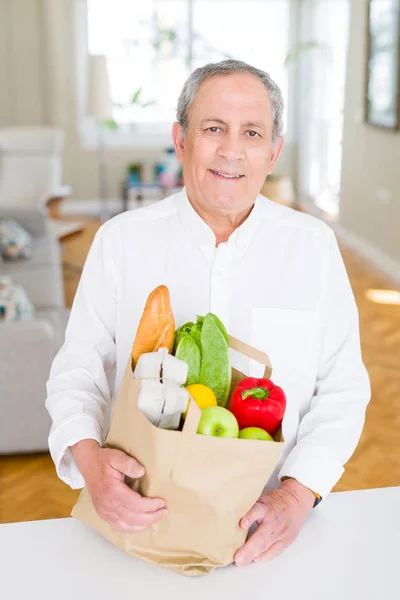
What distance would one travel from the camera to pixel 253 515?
993 millimetres

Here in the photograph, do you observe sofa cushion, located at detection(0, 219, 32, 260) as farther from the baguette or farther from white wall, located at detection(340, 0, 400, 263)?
the baguette

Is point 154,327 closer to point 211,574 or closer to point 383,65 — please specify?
point 211,574

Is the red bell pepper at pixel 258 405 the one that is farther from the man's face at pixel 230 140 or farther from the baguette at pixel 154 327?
the man's face at pixel 230 140

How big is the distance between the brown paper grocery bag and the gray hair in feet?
1.47

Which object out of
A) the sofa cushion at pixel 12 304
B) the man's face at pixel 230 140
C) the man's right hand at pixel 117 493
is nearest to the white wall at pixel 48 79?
the sofa cushion at pixel 12 304

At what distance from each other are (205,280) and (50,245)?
389 centimetres

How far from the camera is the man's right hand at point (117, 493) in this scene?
3.06 feet

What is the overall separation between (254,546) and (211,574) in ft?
0.23

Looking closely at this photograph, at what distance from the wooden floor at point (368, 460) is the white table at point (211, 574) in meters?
1.73

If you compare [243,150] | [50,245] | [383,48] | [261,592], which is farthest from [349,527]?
[383,48]

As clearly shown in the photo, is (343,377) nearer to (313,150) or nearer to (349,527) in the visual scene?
(349,527)

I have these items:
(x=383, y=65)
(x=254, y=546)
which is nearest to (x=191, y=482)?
(x=254, y=546)

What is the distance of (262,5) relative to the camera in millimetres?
7887

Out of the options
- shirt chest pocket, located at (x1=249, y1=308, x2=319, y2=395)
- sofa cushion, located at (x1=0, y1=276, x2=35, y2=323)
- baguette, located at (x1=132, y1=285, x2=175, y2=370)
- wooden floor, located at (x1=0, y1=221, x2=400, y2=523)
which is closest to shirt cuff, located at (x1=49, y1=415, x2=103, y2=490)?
baguette, located at (x1=132, y1=285, x2=175, y2=370)
